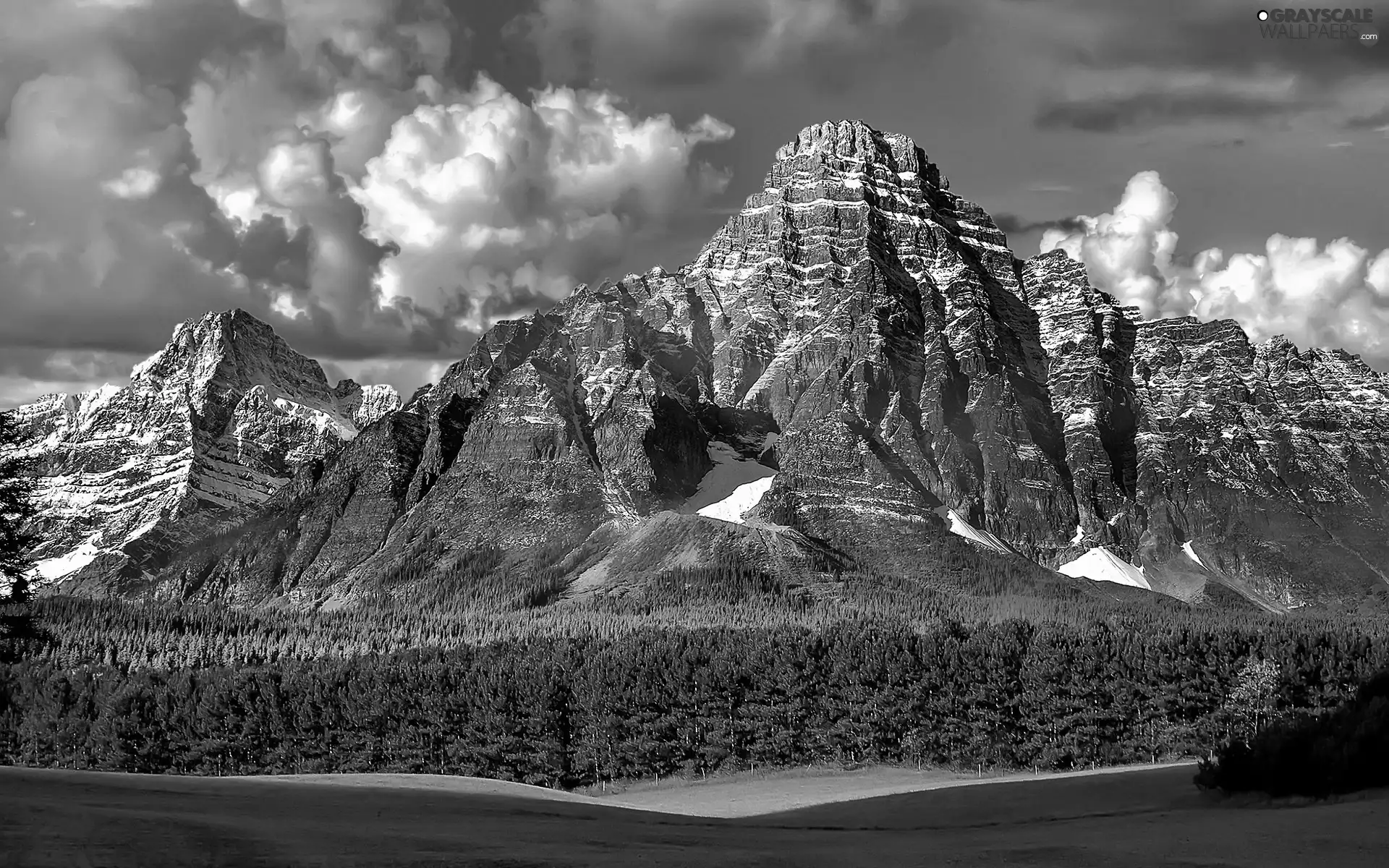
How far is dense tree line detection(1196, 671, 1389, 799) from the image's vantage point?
37781 millimetres

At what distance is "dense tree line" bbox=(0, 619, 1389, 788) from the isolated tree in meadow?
47966 millimetres

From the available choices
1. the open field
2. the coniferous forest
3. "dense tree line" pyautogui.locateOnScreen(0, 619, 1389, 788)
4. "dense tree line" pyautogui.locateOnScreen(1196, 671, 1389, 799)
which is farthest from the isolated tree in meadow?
"dense tree line" pyautogui.locateOnScreen(0, 619, 1389, 788)

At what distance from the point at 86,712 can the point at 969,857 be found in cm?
9857

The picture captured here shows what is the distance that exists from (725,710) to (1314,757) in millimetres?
72639

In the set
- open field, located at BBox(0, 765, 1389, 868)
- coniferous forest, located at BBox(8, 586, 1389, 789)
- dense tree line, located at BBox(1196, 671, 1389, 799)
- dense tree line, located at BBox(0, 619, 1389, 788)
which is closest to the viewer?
open field, located at BBox(0, 765, 1389, 868)

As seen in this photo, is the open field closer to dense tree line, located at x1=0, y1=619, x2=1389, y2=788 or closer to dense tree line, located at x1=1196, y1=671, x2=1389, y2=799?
dense tree line, located at x1=1196, y1=671, x2=1389, y2=799

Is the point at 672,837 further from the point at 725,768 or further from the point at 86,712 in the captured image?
the point at 86,712

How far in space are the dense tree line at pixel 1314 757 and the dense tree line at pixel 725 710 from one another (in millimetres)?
59496

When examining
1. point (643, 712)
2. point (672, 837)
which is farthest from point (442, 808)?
A: point (643, 712)

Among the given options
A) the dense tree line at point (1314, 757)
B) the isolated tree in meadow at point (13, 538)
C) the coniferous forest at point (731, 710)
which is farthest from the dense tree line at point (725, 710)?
the dense tree line at point (1314, 757)

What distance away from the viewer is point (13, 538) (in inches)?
2306

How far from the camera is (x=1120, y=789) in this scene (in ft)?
171

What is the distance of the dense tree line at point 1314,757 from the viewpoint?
124 ft

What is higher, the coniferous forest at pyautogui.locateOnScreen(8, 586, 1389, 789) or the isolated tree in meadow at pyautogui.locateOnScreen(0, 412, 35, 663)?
the isolated tree in meadow at pyautogui.locateOnScreen(0, 412, 35, 663)
